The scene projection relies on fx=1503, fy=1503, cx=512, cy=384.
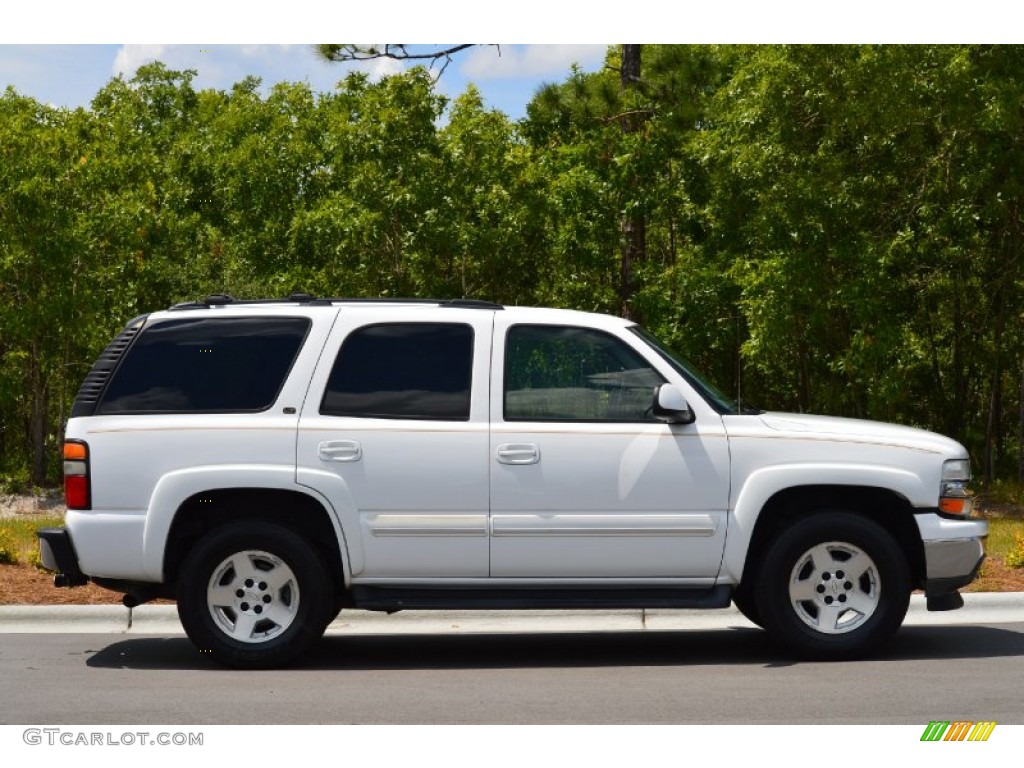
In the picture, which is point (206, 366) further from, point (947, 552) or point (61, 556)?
point (947, 552)

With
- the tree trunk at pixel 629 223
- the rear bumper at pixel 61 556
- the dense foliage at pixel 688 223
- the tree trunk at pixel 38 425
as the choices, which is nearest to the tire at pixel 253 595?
the rear bumper at pixel 61 556

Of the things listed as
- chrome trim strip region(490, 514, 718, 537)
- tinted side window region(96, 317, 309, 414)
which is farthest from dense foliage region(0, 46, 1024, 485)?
tinted side window region(96, 317, 309, 414)

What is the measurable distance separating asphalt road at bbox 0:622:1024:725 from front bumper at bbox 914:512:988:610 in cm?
47

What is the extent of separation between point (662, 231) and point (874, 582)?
22332 mm

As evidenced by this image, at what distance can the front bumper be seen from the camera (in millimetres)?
8719

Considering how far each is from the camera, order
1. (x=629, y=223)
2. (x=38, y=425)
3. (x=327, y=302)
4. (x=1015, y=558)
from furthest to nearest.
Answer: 1. (x=38, y=425)
2. (x=629, y=223)
3. (x=1015, y=558)
4. (x=327, y=302)

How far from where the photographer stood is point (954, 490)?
29.0 ft

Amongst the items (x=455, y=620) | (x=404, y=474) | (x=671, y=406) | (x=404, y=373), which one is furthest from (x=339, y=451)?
(x=455, y=620)

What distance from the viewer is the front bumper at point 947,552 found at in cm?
872

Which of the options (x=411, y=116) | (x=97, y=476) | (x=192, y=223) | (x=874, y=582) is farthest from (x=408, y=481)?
(x=192, y=223)

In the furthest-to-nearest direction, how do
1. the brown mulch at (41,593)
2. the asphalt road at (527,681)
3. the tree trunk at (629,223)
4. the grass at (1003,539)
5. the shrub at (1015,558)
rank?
the tree trunk at (629,223), the grass at (1003,539), the shrub at (1015,558), the brown mulch at (41,593), the asphalt road at (527,681)

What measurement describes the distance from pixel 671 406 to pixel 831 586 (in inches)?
57.9

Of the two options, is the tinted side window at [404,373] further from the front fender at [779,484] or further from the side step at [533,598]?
the front fender at [779,484]

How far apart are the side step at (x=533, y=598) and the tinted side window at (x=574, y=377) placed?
1003 millimetres
